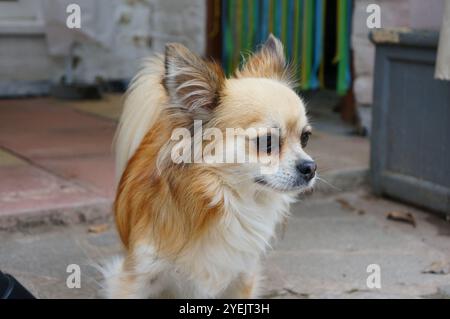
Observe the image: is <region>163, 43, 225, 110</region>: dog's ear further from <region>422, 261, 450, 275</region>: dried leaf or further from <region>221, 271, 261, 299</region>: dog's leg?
<region>422, 261, 450, 275</region>: dried leaf

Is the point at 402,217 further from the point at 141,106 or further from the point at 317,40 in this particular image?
the point at 317,40

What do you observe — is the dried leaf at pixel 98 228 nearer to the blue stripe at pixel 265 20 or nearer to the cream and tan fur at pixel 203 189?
the cream and tan fur at pixel 203 189

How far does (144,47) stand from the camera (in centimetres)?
766

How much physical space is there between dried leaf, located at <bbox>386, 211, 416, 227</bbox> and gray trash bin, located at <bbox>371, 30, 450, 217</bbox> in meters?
0.14

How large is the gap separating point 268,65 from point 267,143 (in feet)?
1.64

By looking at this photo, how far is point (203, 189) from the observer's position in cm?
268

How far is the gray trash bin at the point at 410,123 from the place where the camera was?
14.3ft

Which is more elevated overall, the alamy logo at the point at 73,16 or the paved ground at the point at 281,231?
the alamy logo at the point at 73,16

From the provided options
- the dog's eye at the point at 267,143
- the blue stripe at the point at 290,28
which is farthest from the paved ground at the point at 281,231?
the blue stripe at the point at 290,28

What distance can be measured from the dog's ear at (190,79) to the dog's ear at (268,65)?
0.92 feet

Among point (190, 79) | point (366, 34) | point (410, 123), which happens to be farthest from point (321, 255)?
point (366, 34)
